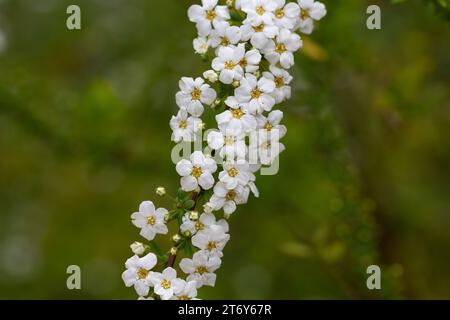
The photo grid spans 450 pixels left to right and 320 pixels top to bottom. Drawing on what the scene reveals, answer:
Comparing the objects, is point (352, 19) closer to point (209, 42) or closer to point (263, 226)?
point (209, 42)

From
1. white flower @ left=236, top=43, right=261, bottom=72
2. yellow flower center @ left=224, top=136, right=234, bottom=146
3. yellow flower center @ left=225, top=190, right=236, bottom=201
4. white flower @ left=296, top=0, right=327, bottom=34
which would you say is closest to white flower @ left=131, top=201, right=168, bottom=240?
yellow flower center @ left=225, top=190, right=236, bottom=201

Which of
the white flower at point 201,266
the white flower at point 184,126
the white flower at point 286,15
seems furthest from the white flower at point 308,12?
the white flower at point 201,266

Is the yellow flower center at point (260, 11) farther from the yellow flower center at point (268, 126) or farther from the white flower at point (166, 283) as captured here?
the white flower at point (166, 283)

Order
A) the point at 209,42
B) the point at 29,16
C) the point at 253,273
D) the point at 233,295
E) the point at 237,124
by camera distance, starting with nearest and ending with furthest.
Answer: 1. the point at 237,124
2. the point at 209,42
3. the point at 233,295
4. the point at 253,273
5. the point at 29,16

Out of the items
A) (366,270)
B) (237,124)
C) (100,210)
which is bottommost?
(366,270)

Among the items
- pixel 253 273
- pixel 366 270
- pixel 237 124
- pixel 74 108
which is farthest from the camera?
pixel 253 273

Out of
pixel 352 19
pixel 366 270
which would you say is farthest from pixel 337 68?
pixel 366 270
